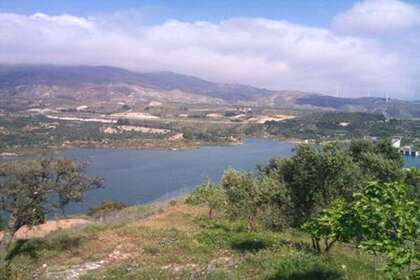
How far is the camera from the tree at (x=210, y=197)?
1030 inches

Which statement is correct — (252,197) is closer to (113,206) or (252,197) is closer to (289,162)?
(289,162)

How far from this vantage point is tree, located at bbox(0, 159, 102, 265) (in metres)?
15.7

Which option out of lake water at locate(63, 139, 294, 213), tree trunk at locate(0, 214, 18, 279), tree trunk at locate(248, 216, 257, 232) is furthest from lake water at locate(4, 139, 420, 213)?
tree trunk at locate(0, 214, 18, 279)

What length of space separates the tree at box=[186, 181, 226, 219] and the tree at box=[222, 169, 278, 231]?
3.10 meters

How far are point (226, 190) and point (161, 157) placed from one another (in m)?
88.0

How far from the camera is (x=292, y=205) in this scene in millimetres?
19531

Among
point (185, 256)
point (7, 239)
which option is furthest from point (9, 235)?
point (185, 256)

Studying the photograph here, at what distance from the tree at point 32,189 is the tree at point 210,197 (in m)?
10.3

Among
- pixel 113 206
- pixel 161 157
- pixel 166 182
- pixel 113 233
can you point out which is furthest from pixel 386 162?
pixel 161 157

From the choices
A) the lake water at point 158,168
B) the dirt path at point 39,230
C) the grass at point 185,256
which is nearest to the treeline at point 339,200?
the grass at point 185,256

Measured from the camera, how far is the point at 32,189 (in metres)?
16.0

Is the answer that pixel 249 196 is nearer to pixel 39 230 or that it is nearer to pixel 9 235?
pixel 9 235

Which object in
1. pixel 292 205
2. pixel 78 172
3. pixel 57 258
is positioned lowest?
pixel 57 258

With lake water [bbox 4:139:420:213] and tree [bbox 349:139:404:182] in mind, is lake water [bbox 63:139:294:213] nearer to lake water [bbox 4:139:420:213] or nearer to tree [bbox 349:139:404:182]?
lake water [bbox 4:139:420:213]
